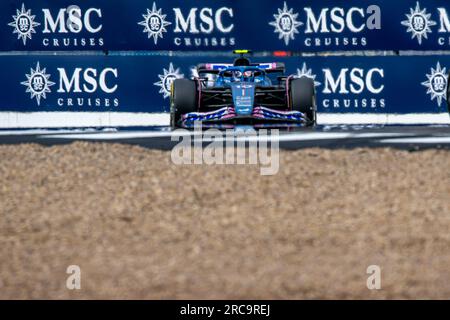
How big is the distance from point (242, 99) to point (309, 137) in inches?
47.2

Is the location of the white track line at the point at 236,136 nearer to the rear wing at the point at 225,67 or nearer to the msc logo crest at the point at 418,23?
the rear wing at the point at 225,67

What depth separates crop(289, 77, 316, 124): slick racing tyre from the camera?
13961mm

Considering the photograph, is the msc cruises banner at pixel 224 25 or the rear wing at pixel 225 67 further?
the msc cruises banner at pixel 224 25

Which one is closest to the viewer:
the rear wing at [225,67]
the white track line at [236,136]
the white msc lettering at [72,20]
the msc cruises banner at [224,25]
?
the white track line at [236,136]

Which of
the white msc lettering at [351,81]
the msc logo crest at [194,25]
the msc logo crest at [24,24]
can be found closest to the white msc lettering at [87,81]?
the msc logo crest at [24,24]

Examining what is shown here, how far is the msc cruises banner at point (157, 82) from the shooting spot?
15.9 m

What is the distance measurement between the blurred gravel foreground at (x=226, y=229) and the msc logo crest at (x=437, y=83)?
20.8 feet

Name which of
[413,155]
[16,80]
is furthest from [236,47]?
[413,155]

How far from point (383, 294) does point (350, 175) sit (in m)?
3.92

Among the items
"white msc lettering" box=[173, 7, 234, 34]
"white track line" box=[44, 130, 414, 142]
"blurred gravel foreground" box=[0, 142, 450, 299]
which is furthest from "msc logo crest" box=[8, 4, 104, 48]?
"blurred gravel foreground" box=[0, 142, 450, 299]

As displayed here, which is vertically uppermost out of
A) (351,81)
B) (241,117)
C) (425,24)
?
(425,24)

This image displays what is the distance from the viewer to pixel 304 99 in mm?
13969

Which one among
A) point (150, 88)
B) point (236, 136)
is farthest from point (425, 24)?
point (150, 88)
